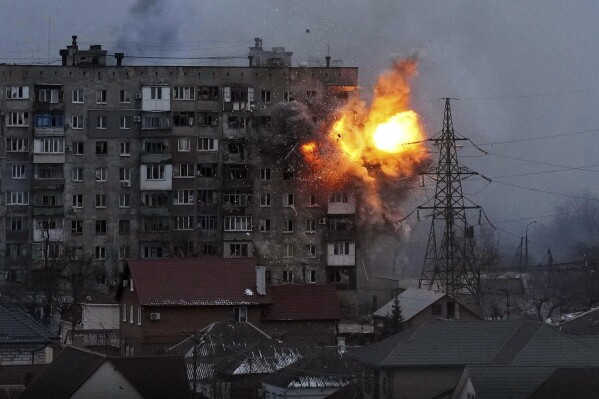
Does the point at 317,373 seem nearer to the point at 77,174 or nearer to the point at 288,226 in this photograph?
the point at 288,226

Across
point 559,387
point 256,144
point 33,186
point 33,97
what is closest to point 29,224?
point 33,186

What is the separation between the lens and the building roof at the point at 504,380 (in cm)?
5238

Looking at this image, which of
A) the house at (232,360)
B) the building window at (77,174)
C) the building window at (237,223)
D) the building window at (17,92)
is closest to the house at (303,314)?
the house at (232,360)

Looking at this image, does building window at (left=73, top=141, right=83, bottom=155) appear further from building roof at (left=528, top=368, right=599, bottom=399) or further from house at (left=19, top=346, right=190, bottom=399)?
building roof at (left=528, top=368, right=599, bottom=399)

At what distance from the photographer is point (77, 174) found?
10469cm

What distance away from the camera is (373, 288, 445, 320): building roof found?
82719 millimetres

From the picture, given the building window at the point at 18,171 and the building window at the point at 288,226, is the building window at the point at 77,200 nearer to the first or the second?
the building window at the point at 18,171

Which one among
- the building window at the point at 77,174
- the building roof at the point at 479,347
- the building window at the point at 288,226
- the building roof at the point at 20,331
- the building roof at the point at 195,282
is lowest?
the building roof at the point at 479,347

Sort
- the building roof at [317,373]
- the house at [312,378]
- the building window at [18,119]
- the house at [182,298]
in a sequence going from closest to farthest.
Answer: the house at [312,378] → the building roof at [317,373] → the house at [182,298] → the building window at [18,119]

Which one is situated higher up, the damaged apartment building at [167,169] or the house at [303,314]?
the damaged apartment building at [167,169]

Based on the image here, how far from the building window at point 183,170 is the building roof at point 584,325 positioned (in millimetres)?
39119

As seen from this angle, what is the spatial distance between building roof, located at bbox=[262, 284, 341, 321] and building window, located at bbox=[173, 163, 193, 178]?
26.9 m

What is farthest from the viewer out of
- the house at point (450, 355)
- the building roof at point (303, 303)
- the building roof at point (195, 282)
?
the building roof at point (303, 303)

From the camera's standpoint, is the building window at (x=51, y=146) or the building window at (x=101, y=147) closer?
the building window at (x=51, y=146)
